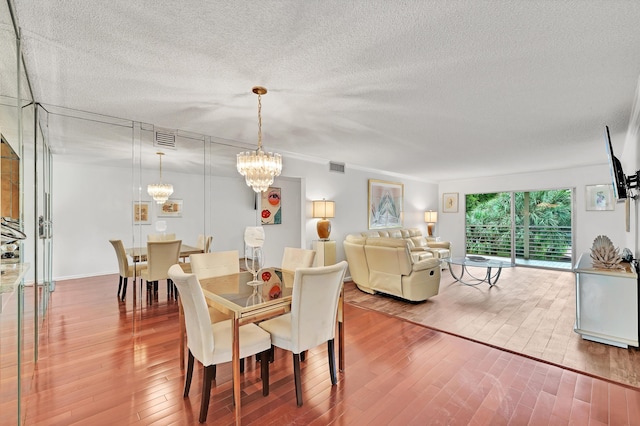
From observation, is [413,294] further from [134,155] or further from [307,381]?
[134,155]

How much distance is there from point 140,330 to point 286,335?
213cm

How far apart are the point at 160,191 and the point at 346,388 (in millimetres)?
3114

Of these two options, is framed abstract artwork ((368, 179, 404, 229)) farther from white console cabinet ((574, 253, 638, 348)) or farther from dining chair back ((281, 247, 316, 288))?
white console cabinet ((574, 253, 638, 348))

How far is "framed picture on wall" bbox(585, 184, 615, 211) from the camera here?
601 cm

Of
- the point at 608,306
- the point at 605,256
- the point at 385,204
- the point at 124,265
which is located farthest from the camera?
the point at 385,204

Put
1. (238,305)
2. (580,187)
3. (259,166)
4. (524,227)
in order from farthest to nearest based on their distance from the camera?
1. (524,227)
2. (580,187)
3. (259,166)
4. (238,305)

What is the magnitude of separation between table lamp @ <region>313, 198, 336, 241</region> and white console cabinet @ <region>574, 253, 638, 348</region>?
344 cm

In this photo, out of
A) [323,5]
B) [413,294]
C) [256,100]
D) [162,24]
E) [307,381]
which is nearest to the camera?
[323,5]

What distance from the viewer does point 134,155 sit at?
11.4ft

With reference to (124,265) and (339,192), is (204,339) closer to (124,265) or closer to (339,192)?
(124,265)

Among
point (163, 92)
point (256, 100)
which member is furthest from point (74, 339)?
point (256, 100)

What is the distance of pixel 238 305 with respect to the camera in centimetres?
191

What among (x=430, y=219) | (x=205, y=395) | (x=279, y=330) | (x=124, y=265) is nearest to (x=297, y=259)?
(x=279, y=330)

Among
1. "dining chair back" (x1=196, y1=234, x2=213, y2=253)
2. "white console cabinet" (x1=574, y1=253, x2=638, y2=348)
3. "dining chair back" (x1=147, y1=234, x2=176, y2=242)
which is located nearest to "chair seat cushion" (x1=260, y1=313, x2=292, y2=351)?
"dining chair back" (x1=196, y1=234, x2=213, y2=253)
